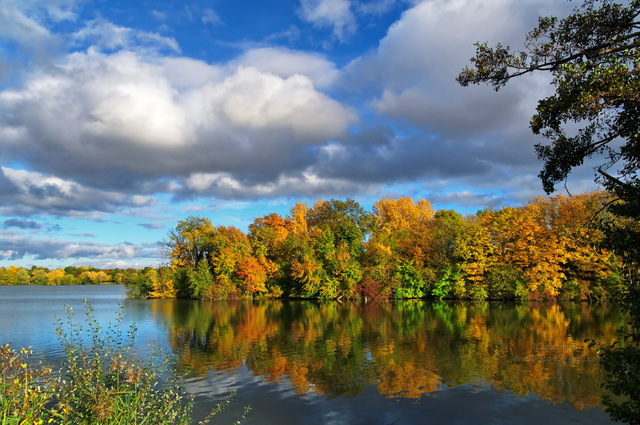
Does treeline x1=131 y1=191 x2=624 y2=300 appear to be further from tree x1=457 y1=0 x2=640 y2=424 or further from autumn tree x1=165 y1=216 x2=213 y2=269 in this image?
tree x1=457 y1=0 x2=640 y2=424

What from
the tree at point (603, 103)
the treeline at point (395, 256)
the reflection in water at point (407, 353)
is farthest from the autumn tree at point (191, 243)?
the tree at point (603, 103)

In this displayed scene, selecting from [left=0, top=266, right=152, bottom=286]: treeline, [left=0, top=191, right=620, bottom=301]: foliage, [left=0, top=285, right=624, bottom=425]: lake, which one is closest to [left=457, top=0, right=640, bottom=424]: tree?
[left=0, top=285, right=624, bottom=425]: lake

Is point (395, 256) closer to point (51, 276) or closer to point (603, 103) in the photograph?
point (603, 103)

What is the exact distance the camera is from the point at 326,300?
57.9 meters

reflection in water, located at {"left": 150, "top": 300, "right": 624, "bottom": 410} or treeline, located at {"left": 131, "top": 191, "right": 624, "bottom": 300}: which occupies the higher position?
treeline, located at {"left": 131, "top": 191, "right": 624, "bottom": 300}

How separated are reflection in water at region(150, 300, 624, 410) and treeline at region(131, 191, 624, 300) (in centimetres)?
1514

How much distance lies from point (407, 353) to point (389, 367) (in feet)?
9.23

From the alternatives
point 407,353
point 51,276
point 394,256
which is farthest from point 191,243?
point 51,276

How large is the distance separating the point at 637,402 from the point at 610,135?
5108 mm

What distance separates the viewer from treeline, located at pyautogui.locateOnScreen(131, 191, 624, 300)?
47438 millimetres

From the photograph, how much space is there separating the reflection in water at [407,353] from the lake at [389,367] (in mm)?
56

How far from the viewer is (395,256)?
5747 centimetres

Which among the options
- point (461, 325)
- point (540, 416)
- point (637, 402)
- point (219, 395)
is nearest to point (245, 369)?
point (219, 395)

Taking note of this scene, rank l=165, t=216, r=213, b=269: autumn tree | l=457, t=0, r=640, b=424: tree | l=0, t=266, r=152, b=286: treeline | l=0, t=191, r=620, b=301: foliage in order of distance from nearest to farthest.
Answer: l=457, t=0, r=640, b=424: tree → l=0, t=191, r=620, b=301: foliage → l=165, t=216, r=213, b=269: autumn tree → l=0, t=266, r=152, b=286: treeline
